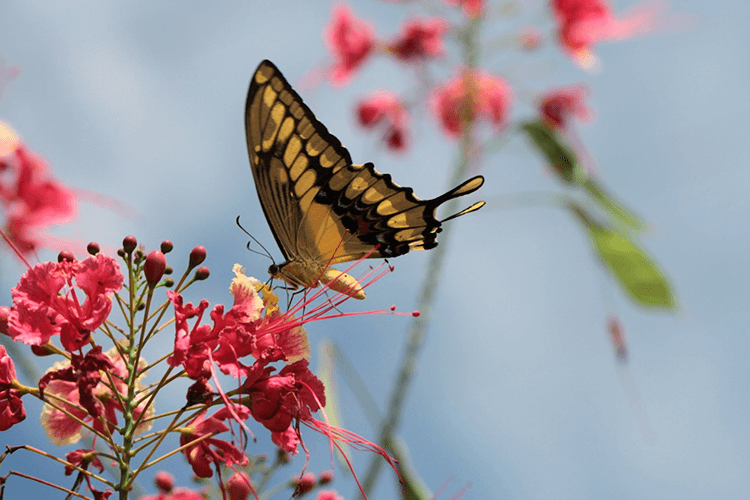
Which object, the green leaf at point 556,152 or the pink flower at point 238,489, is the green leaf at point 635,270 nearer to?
the green leaf at point 556,152

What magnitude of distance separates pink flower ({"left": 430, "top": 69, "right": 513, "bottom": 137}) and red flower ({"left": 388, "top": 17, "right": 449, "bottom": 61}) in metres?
0.22

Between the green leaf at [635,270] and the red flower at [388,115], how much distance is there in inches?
46.4

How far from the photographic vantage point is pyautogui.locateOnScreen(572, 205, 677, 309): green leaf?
2.39 m

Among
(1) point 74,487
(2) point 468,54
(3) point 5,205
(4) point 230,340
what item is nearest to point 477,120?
(2) point 468,54

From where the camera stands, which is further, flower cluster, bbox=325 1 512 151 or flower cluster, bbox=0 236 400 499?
flower cluster, bbox=325 1 512 151

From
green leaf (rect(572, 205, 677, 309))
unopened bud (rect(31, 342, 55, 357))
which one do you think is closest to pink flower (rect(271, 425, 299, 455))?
unopened bud (rect(31, 342, 55, 357))

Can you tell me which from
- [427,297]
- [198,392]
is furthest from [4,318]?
[427,297]

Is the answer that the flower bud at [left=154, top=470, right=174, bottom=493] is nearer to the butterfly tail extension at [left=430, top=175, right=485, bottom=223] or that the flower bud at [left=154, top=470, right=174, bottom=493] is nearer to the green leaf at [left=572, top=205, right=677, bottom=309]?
the butterfly tail extension at [left=430, top=175, right=485, bottom=223]

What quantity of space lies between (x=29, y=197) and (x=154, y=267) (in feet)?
6.08

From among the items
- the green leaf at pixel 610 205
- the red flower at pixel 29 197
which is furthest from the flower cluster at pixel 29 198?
the green leaf at pixel 610 205

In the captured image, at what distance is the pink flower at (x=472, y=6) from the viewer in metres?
3.02

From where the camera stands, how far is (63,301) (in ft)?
3.18

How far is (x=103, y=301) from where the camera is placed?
0.98 m

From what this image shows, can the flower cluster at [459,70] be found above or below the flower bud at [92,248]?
above
